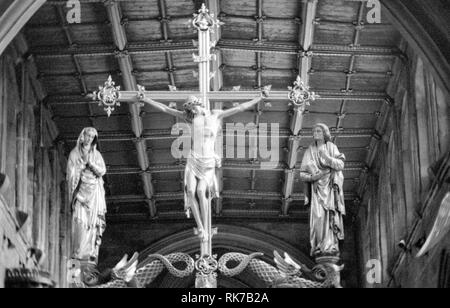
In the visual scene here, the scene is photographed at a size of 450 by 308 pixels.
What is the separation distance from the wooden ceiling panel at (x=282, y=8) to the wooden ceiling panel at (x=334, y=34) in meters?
0.74

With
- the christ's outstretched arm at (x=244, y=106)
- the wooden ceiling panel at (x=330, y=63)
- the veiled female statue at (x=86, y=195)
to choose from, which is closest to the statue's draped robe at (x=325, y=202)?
the christ's outstretched arm at (x=244, y=106)

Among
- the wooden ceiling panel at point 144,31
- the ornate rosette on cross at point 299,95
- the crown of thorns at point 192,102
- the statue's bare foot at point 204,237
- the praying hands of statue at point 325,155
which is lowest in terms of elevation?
the statue's bare foot at point 204,237

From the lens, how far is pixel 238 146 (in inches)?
1687

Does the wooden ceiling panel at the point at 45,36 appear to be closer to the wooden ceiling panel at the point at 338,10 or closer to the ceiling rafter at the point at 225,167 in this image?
the wooden ceiling panel at the point at 338,10

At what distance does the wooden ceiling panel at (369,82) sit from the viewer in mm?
39250

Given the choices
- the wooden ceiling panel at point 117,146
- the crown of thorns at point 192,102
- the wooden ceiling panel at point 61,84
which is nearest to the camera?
the crown of thorns at point 192,102

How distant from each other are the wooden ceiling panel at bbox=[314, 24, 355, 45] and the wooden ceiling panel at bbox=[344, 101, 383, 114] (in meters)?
3.14

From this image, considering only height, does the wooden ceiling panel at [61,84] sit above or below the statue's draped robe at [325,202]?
above

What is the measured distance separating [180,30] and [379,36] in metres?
4.75

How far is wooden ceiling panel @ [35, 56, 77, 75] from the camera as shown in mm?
38438

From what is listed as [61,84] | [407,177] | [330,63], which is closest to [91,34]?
[61,84]

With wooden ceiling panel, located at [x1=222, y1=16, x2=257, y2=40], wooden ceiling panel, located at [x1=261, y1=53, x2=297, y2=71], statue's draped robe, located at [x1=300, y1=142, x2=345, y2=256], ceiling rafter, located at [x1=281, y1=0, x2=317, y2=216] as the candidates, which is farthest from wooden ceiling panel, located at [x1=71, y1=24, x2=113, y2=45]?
statue's draped robe, located at [x1=300, y1=142, x2=345, y2=256]

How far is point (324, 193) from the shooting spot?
2505 cm
